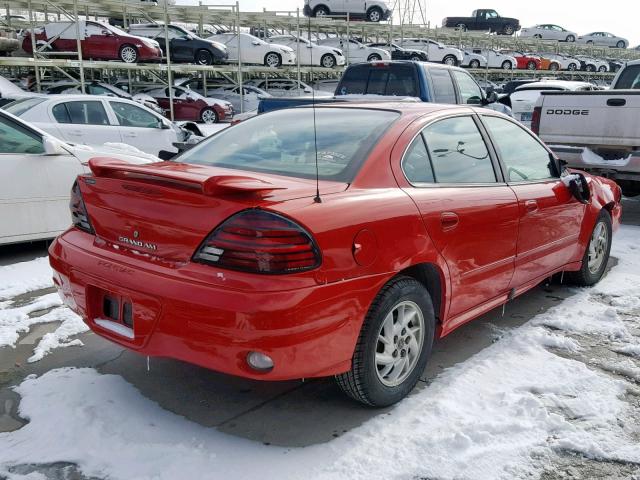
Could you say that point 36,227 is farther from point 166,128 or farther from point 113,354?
point 166,128

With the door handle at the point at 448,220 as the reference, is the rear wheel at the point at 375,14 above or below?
above

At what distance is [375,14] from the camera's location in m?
36.2

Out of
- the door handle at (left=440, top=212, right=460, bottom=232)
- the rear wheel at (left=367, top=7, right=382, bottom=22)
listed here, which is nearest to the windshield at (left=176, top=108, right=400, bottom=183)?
the door handle at (left=440, top=212, right=460, bottom=232)

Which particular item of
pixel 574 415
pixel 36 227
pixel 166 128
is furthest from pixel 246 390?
pixel 166 128

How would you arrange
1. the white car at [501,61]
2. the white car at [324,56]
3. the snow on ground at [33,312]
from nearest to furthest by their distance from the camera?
1. the snow on ground at [33,312]
2. the white car at [324,56]
3. the white car at [501,61]

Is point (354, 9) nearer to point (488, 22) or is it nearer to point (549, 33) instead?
point (488, 22)

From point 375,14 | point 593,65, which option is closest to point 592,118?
point 375,14

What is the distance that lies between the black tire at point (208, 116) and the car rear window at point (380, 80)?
1243cm

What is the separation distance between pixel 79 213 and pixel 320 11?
115 ft

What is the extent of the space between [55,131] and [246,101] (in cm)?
1726

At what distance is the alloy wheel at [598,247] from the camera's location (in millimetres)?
5052

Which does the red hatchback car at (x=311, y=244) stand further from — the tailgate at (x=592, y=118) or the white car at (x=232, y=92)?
the white car at (x=232, y=92)

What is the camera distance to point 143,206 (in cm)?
279

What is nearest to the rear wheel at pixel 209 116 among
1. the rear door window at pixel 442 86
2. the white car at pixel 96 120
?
the white car at pixel 96 120
